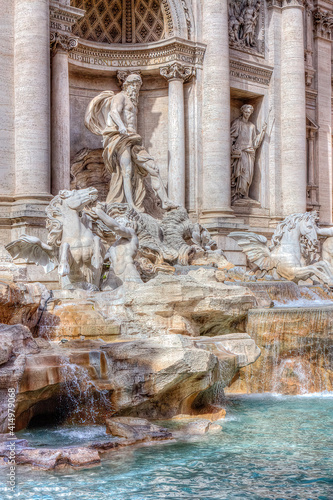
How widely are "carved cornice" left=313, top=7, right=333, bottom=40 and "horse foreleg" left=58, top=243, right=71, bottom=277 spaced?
47.5 ft

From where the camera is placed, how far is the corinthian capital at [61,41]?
14258 mm

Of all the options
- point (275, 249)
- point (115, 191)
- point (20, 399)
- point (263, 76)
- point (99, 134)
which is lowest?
point (20, 399)

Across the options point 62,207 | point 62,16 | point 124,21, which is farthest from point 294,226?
point 124,21

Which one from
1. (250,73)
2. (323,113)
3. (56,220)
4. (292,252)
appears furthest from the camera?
(323,113)

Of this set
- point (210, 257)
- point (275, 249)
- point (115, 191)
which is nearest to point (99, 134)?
point (115, 191)

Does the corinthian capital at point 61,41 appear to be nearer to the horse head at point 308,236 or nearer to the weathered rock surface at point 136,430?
the horse head at point 308,236

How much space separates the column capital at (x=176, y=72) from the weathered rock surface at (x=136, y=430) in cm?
1139

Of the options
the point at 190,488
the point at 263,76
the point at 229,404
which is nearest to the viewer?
the point at 190,488

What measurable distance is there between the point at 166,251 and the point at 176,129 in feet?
13.7

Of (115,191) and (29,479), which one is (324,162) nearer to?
(115,191)

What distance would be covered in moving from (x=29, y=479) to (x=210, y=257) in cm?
951

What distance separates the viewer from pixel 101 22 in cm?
1708

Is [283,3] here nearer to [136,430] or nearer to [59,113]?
[59,113]

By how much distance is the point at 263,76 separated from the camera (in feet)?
62.0
